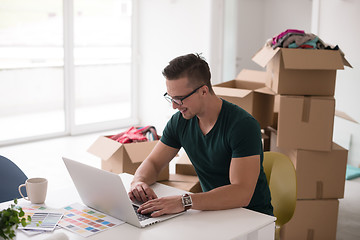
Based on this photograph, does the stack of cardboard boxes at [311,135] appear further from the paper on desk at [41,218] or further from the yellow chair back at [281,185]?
the paper on desk at [41,218]

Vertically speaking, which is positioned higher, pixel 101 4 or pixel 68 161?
pixel 101 4

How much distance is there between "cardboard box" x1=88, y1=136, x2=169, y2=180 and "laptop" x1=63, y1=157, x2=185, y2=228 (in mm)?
1146

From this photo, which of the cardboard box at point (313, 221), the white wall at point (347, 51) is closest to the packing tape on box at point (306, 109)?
the cardboard box at point (313, 221)

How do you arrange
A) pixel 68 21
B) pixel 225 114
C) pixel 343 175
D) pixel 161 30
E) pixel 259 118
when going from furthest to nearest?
1. pixel 161 30
2. pixel 68 21
3. pixel 259 118
4. pixel 343 175
5. pixel 225 114

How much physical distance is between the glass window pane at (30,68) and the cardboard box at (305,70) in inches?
126

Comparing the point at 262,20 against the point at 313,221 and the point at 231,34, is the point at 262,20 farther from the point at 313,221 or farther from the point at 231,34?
the point at 313,221

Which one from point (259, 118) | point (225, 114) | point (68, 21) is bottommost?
point (259, 118)

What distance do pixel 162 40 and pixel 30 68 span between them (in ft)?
5.52

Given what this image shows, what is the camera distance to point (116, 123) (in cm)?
632

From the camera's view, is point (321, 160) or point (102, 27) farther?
point (102, 27)

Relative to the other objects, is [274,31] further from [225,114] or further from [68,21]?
[225,114]

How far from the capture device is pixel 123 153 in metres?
2.98

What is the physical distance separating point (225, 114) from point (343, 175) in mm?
1411

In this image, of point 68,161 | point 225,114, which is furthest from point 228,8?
point 68,161
